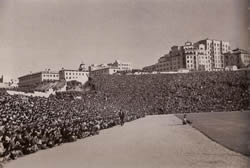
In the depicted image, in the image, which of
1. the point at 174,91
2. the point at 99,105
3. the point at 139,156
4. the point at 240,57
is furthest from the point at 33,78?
the point at 174,91

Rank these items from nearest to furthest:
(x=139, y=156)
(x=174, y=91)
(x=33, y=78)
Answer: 1. (x=139, y=156)
2. (x=33, y=78)
3. (x=174, y=91)

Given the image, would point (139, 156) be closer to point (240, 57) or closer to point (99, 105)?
point (240, 57)

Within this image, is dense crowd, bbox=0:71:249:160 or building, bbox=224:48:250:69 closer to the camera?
building, bbox=224:48:250:69

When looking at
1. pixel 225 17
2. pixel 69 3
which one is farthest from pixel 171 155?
pixel 69 3

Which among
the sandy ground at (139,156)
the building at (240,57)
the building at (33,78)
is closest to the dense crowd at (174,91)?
the building at (240,57)

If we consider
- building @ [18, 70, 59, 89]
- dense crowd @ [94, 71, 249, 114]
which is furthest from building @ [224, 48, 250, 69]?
building @ [18, 70, 59, 89]

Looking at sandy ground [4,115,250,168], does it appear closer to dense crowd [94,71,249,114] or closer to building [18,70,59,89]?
building [18,70,59,89]

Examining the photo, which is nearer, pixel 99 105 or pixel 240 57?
pixel 240 57

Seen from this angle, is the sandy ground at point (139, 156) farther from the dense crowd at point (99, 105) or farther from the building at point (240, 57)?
the building at point (240, 57)
